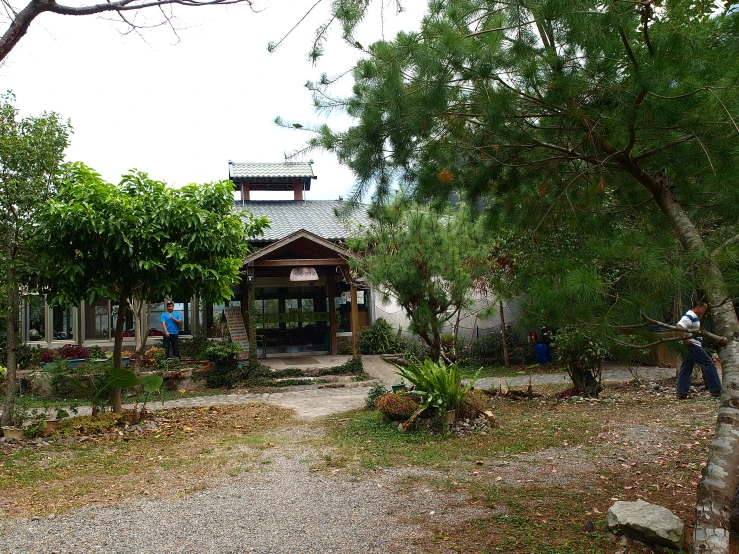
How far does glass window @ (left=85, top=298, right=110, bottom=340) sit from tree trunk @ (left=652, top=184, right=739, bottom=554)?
53.3 feet

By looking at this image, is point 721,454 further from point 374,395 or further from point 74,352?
point 74,352

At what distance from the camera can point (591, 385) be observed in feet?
30.8

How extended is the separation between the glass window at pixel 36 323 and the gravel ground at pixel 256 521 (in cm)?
1320

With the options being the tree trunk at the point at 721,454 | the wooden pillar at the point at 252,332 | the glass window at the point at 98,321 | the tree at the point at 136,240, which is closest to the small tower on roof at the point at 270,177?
the glass window at the point at 98,321

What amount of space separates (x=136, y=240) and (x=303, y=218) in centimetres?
1244

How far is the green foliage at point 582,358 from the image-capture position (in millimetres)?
8906

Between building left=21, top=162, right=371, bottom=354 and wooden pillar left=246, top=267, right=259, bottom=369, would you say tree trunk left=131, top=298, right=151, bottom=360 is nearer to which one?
building left=21, top=162, right=371, bottom=354

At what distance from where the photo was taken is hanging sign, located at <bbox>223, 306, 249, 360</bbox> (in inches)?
557

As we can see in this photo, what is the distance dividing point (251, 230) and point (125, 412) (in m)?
3.27

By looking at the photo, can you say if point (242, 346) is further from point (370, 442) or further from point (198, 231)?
point (370, 442)

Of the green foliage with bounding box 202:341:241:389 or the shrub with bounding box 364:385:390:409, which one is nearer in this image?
the shrub with bounding box 364:385:390:409

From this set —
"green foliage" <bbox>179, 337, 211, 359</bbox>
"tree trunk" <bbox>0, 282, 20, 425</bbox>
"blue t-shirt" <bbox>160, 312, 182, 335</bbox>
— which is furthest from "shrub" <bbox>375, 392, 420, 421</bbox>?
"green foliage" <bbox>179, 337, 211, 359</bbox>

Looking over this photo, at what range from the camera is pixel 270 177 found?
22016mm

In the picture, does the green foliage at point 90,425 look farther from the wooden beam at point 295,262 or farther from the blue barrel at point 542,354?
the blue barrel at point 542,354
